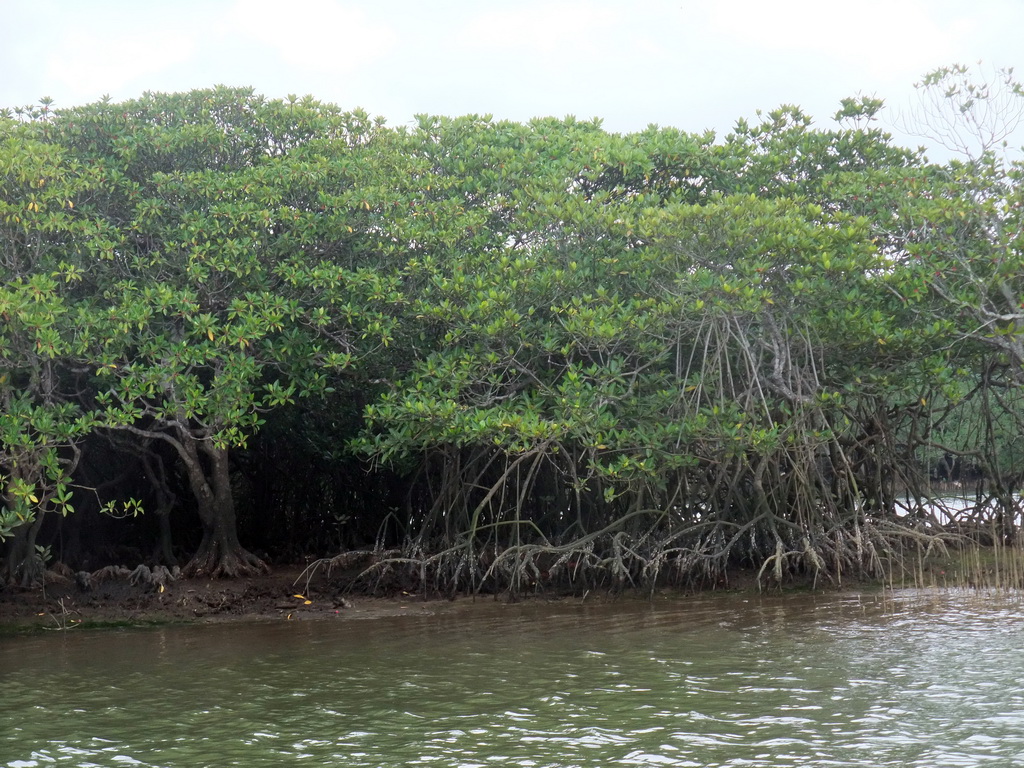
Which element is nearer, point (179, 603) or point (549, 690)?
point (549, 690)

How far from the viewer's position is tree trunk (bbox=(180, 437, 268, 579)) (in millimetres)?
10711

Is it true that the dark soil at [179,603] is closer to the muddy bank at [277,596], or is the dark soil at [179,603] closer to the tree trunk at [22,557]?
the muddy bank at [277,596]

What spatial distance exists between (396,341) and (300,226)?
1.32 metres

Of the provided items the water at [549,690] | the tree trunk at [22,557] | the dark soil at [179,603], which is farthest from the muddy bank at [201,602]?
the water at [549,690]

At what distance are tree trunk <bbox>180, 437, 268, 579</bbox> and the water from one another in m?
1.89

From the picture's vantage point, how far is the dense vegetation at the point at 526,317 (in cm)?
912

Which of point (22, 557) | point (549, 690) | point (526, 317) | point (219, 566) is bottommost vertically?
point (549, 690)

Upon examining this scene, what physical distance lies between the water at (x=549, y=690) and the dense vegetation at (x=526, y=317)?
1.34 m

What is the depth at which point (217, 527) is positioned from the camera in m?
10.8

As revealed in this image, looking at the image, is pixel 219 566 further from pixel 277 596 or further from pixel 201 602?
pixel 201 602

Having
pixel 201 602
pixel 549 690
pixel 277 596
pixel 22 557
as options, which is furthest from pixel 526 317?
pixel 22 557

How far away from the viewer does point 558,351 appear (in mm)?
9727

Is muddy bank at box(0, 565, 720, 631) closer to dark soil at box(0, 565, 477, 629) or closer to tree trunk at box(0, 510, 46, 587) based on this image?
dark soil at box(0, 565, 477, 629)

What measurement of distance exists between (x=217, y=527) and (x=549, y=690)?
222 inches
